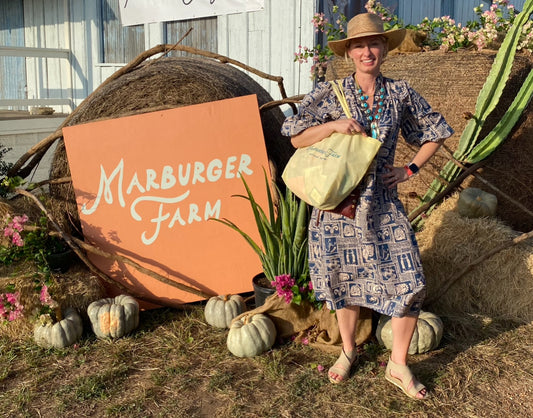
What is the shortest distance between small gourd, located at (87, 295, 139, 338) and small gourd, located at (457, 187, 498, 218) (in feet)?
8.20

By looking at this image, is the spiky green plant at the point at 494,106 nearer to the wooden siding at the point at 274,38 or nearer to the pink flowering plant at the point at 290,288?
the pink flowering plant at the point at 290,288

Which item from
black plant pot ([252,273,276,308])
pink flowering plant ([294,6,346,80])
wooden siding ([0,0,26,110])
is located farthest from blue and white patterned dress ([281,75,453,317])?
wooden siding ([0,0,26,110])

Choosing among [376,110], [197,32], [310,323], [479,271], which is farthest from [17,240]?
[197,32]

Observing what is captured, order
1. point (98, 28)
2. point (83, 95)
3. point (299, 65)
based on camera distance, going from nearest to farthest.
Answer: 1. point (299, 65)
2. point (98, 28)
3. point (83, 95)

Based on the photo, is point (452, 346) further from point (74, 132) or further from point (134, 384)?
point (74, 132)

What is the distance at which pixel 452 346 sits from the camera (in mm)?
3221

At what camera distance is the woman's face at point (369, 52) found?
2.53 m

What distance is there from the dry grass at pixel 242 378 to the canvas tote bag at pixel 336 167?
1030 mm

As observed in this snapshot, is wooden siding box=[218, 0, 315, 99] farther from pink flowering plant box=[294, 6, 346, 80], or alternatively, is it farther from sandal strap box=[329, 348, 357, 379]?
sandal strap box=[329, 348, 357, 379]

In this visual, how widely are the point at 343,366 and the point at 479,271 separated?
1388mm

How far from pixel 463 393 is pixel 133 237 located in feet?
7.77

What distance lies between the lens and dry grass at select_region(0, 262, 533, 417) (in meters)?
2.67

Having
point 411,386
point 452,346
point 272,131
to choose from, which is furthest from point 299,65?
point 411,386


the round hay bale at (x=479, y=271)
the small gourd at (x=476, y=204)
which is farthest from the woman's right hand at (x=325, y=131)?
the small gourd at (x=476, y=204)
